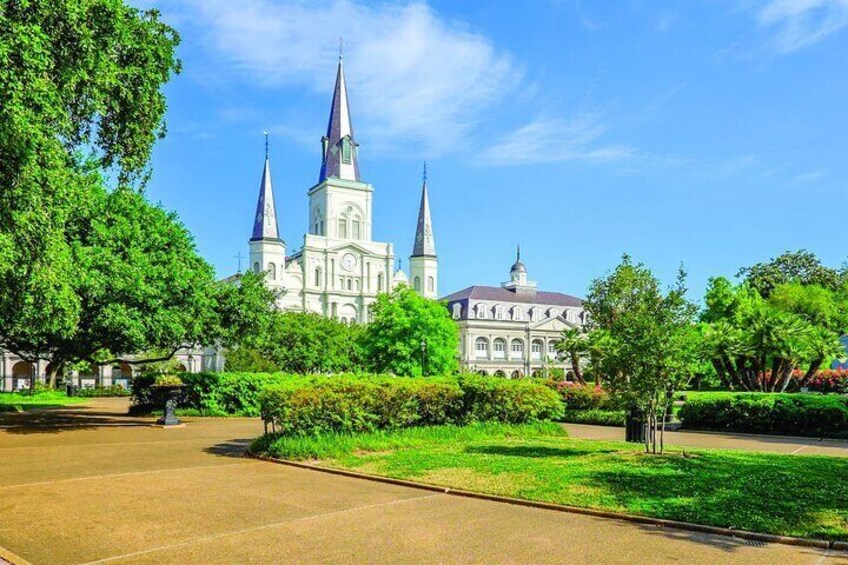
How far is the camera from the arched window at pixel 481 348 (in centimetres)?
8956

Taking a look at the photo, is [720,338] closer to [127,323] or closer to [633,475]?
[633,475]

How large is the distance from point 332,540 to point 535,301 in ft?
304

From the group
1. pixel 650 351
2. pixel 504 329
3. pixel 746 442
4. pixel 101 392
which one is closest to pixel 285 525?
pixel 650 351

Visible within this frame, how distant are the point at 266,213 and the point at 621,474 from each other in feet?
260

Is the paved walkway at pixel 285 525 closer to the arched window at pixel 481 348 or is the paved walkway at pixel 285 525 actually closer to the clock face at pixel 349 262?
the clock face at pixel 349 262

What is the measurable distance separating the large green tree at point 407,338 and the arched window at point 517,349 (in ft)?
142

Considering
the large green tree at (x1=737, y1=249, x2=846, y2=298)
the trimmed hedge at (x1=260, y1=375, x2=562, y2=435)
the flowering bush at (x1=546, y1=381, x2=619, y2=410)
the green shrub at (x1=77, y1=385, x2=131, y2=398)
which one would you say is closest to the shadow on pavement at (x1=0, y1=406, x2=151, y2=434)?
the trimmed hedge at (x1=260, y1=375, x2=562, y2=435)

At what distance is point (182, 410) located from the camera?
84.8 feet

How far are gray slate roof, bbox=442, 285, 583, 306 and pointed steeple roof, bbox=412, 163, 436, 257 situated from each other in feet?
23.3

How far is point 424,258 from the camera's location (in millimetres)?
93500

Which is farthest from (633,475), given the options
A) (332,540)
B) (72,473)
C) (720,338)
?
(72,473)

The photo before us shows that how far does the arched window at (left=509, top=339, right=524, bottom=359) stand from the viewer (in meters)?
91.5

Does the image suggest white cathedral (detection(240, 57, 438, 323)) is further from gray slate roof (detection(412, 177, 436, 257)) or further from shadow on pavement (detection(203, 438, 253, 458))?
shadow on pavement (detection(203, 438, 253, 458))

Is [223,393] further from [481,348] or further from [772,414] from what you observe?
[481,348]
